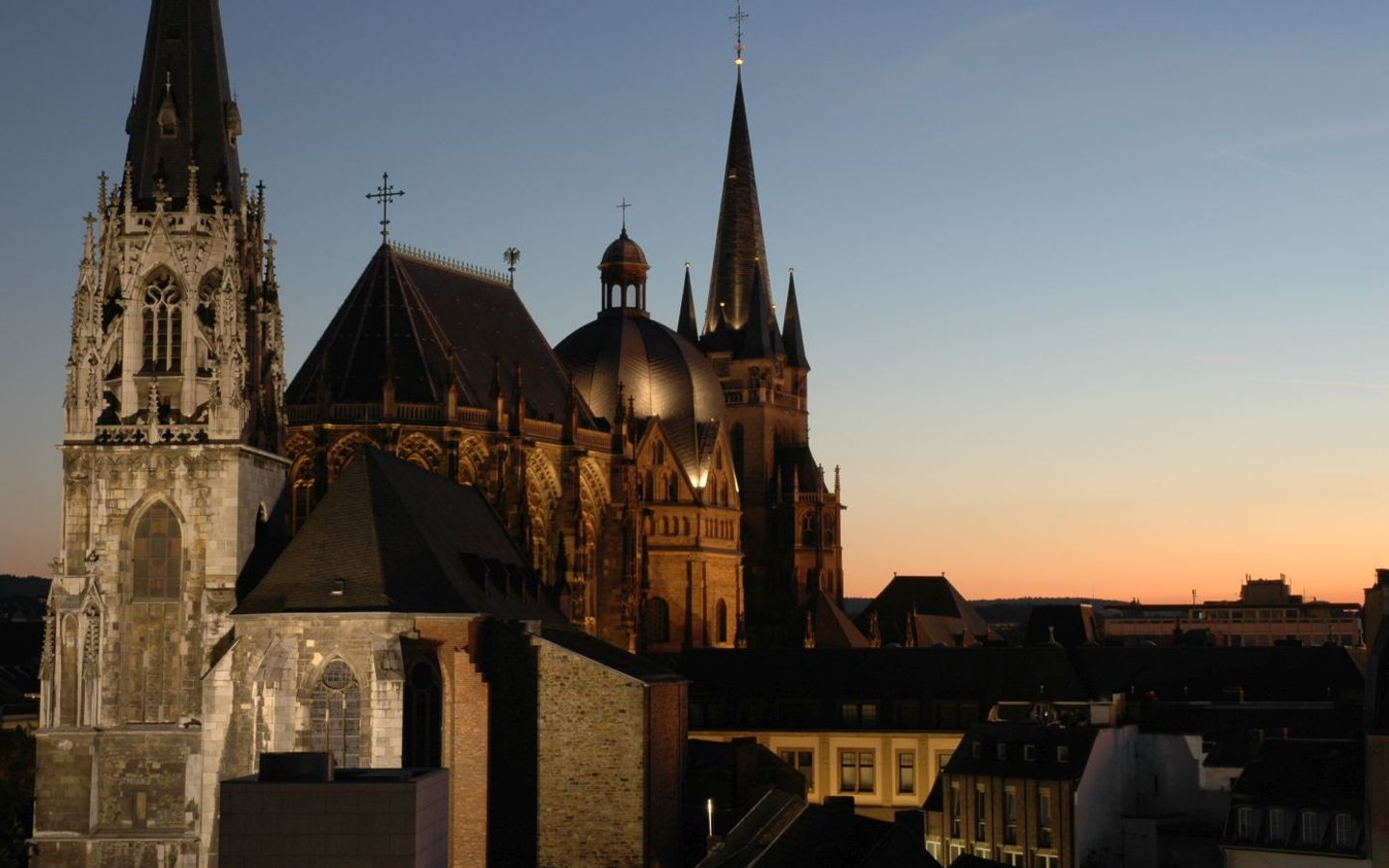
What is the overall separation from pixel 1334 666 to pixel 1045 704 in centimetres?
1412

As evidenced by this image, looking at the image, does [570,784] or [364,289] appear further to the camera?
[364,289]

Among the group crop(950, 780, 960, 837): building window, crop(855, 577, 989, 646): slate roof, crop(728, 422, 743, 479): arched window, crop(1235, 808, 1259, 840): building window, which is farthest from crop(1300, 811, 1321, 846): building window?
crop(728, 422, 743, 479): arched window

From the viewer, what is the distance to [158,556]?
7381 centimetres

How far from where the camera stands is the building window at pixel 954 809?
90.1 meters

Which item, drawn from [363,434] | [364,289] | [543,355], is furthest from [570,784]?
[543,355]

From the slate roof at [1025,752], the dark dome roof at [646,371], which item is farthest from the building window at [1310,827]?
the dark dome roof at [646,371]

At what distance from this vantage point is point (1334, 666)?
350 feet

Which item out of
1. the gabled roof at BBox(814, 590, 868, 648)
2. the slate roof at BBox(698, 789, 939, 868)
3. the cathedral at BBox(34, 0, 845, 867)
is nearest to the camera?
the slate roof at BBox(698, 789, 939, 868)

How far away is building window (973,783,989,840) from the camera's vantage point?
88.7 meters

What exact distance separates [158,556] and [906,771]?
42335 mm

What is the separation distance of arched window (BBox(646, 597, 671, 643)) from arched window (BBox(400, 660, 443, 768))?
191ft

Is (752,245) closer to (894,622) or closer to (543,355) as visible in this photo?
(894,622)

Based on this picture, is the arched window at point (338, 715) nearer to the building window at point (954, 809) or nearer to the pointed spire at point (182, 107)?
the pointed spire at point (182, 107)

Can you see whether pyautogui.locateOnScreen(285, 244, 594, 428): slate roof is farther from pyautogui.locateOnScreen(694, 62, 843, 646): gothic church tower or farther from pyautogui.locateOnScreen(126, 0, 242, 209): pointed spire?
pyautogui.locateOnScreen(694, 62, 843, 646): gothic church tower
